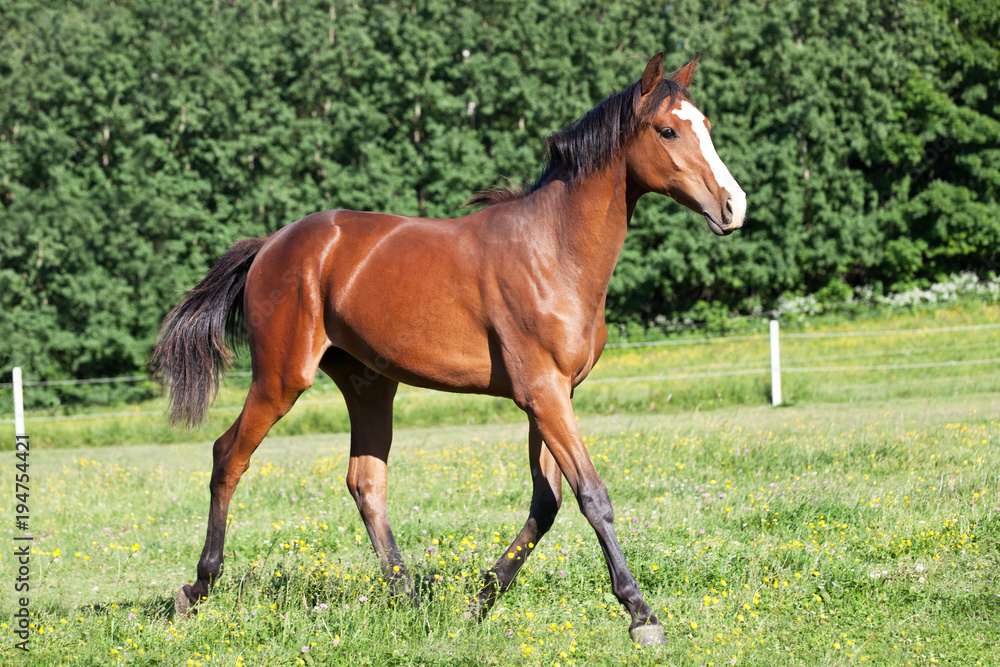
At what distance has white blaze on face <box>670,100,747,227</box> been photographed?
3746mm

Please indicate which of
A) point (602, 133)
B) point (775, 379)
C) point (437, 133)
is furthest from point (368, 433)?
point (437, 133)

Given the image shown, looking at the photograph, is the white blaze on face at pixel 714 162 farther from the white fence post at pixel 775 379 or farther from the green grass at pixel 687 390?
the white fence post at pixel 775 379

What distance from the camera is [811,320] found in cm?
2555

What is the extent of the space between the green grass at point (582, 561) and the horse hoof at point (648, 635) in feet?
0.26

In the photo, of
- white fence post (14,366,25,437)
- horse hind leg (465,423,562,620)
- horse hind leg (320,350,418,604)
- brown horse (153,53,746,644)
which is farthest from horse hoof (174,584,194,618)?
white fence post (14,366,25,437)

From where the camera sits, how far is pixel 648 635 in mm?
3818

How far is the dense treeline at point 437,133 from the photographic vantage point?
74.7ft

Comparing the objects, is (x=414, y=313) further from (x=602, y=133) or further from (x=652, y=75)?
(x=652, y=75)

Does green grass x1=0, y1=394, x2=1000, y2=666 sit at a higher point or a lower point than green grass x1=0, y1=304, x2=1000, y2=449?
higher

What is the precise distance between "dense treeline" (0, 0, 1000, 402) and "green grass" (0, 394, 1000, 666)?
15950 mm

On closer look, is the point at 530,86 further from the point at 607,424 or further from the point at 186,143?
the point at 607,424

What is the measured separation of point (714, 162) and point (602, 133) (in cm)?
61

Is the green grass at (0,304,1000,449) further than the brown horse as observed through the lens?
Yes

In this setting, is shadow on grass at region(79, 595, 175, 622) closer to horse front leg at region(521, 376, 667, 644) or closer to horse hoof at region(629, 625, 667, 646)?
horse front leg at region(521, 376, 667, 644)
